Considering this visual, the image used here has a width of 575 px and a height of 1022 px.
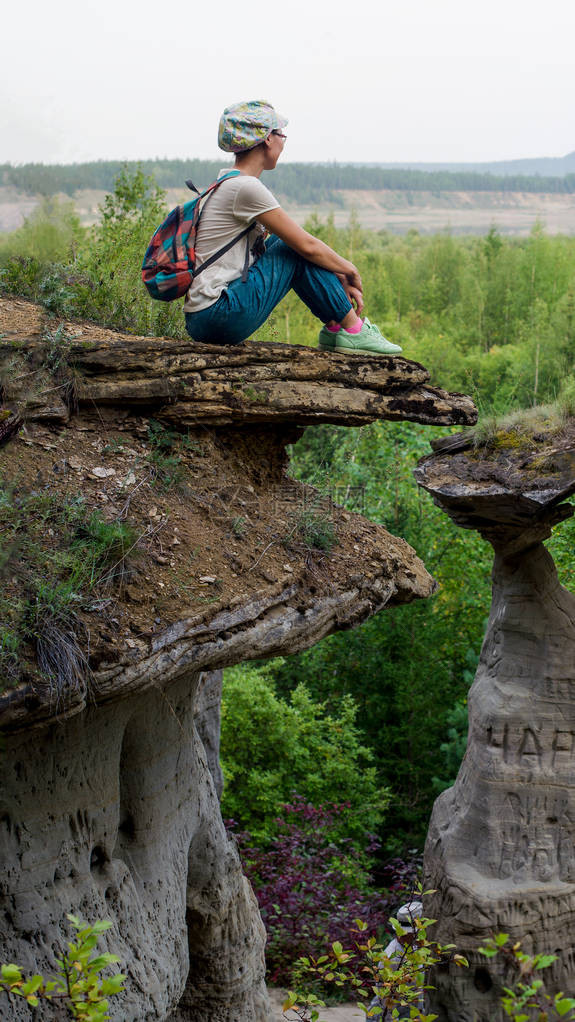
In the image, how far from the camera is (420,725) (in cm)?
1125

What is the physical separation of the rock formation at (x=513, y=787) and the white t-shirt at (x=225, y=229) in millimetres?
1926

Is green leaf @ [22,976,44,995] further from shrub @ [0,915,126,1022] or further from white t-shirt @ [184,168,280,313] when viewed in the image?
white t-shirt @ [184,168,280,313]

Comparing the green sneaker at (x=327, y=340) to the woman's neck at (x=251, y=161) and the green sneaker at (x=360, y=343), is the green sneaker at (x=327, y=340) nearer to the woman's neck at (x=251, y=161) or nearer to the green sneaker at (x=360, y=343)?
the green sneaker at (x=360, y=343)

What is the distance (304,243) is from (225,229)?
44 cm

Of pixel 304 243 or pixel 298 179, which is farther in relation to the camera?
pixel 298 179

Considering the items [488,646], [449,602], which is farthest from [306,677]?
[488,646]

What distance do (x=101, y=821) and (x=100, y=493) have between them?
178 centimetres

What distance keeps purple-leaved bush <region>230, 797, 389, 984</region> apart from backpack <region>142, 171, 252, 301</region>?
6.23 meters

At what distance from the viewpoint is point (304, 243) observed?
5.09m

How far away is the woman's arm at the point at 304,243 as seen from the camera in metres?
5.02

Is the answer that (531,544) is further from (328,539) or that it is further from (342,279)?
(342,279)

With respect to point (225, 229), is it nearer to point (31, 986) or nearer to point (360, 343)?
point (360, 343)

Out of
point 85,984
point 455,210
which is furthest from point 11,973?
point 455,210

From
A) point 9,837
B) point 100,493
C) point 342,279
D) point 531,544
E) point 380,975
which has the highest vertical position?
point 342,279
